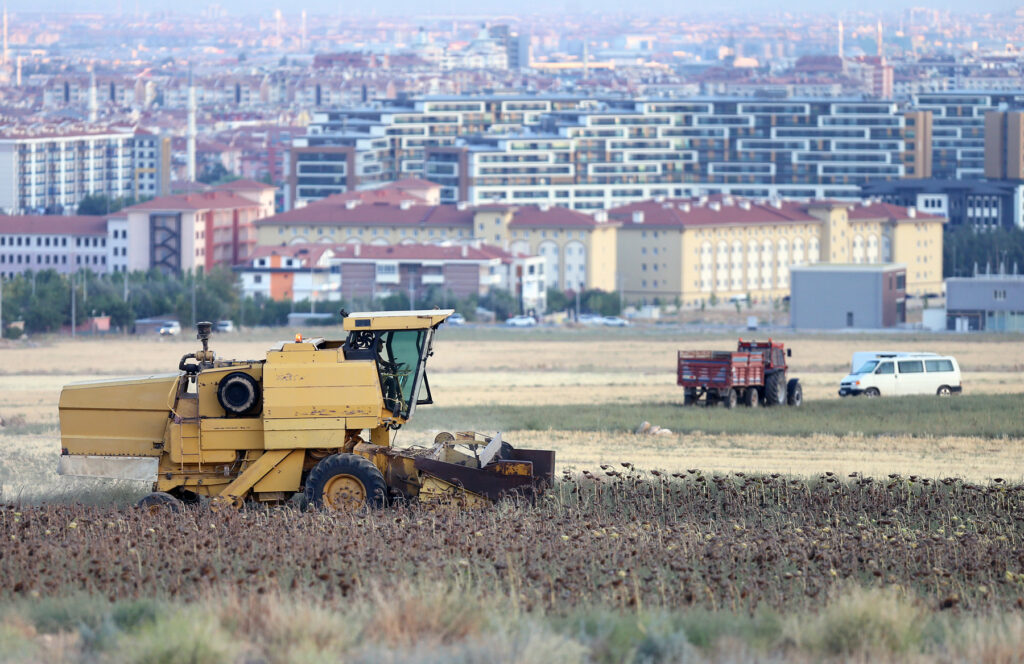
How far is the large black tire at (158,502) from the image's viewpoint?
664 inches

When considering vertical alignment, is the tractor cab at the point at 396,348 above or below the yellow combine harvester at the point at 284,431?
above

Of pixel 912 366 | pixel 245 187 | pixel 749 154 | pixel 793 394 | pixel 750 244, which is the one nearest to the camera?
pixel 793 394

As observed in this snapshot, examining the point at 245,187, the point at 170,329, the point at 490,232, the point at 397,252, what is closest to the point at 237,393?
the point at 170,329

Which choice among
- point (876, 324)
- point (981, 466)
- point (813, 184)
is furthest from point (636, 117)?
point (981, 466)

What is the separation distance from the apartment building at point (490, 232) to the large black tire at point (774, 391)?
320ft

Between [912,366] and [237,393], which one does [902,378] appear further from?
[237,393]

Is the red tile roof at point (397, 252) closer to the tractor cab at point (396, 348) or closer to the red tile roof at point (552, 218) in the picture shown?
the red tile roof at point (552, 218)

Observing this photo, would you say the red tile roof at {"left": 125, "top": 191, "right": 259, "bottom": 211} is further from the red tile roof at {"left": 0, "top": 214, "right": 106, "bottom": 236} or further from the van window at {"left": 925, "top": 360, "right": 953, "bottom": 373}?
the van window at {"left": 925, "top": 360, "right": 953, "bottom": 373}

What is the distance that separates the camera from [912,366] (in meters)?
42.8

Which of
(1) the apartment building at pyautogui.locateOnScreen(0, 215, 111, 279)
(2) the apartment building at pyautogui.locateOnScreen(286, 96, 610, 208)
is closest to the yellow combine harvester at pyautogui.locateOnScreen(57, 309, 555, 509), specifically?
(1) the apartment building at pyautogui.locateOnScreen(0, 215, 111, 279)

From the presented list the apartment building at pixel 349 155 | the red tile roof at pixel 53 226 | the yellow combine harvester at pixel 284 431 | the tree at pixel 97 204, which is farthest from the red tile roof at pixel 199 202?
the yellow combine harvester at pixel 284 431

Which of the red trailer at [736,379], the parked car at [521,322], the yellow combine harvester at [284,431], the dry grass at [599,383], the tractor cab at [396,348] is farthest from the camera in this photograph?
the parked car at [521,322]

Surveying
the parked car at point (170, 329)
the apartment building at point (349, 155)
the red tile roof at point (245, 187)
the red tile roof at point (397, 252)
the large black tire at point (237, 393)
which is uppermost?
the apartment building at point (349, 155)

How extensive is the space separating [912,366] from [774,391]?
5.05 m
